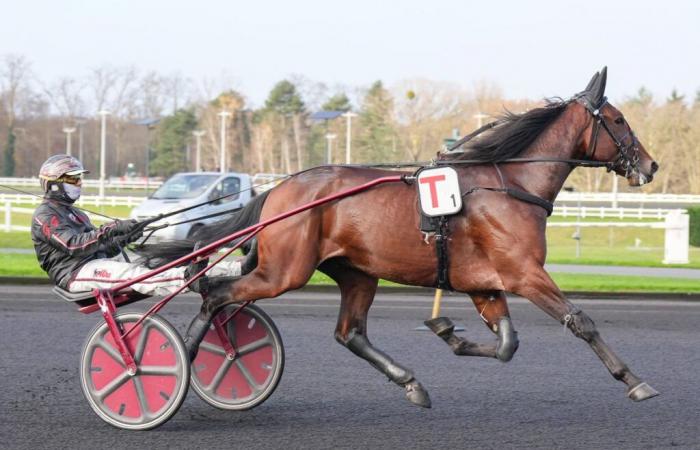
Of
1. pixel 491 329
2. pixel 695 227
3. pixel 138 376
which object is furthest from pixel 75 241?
pixel 695 227

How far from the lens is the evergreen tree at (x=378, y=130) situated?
61.4m

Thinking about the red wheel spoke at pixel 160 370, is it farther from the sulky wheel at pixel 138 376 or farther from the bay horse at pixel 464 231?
the bay horse at pixel 464 231

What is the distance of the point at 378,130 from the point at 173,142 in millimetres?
26139

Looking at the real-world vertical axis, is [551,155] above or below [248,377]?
above

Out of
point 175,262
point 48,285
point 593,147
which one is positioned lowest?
point 48,285

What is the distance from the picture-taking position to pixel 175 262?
20.9ft

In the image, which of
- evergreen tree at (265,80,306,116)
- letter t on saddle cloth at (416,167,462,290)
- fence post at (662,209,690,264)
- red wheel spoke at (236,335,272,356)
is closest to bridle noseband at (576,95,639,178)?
letter t on saddle cloth at (416,167,462,290)

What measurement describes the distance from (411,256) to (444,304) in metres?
7.15

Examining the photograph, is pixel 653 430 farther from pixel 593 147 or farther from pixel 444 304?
pixel 444 304

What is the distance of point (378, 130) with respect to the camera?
A: 63.3 meters

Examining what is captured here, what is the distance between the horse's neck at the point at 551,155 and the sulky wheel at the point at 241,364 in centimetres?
177

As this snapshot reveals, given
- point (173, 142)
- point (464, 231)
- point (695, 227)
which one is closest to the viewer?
point (464, 231)

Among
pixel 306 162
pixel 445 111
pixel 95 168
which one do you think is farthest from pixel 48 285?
pixel 95 168

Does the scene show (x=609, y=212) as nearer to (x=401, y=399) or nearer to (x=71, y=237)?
(x=401, y=399)
